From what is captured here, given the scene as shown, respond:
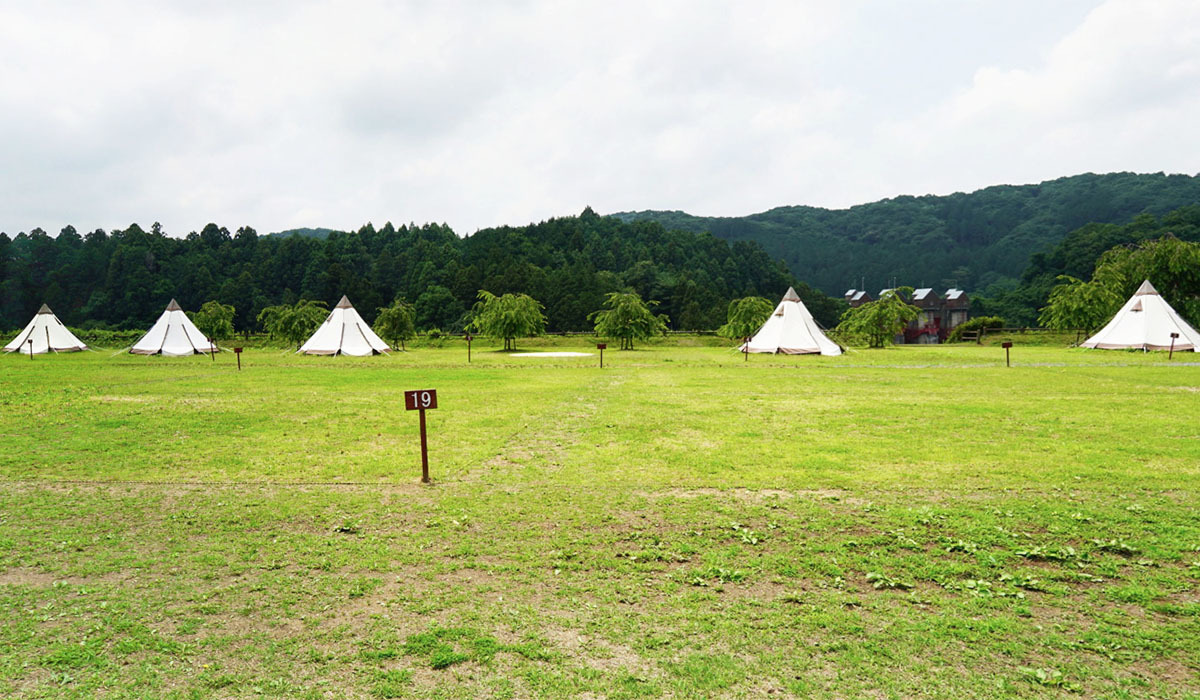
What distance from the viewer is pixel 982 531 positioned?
6.21 metres

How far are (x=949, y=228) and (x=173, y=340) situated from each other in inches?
5805

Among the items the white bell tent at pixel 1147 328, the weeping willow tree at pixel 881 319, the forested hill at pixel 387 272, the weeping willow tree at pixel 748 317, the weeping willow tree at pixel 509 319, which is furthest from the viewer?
the forested hill at pixel 387 272

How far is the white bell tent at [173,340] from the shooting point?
136 ft

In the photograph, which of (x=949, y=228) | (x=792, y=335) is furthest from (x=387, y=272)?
(x=949, y=228)

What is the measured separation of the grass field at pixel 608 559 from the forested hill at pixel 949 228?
124599 millimetres

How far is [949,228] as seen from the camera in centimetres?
14450

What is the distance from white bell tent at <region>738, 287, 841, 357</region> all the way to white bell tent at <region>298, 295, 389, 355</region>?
2301 cm

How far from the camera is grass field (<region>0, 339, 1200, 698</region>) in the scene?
3.87m

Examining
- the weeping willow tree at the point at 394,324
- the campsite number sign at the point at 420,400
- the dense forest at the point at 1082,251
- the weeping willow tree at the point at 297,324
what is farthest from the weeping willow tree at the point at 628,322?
the dense forest at the point at 1082,251

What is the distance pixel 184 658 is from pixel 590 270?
82.2m

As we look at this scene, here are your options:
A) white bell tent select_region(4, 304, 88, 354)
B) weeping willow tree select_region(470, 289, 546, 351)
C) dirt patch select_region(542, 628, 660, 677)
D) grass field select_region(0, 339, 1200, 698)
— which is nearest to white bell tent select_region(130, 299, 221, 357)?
white bell tent select_region(4, 304, 88, 354)

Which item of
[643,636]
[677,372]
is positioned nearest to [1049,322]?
[677,372]

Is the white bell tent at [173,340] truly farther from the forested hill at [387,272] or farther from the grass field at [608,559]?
the grass field at [608,559]

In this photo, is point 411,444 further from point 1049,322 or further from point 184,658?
point 1049,322
